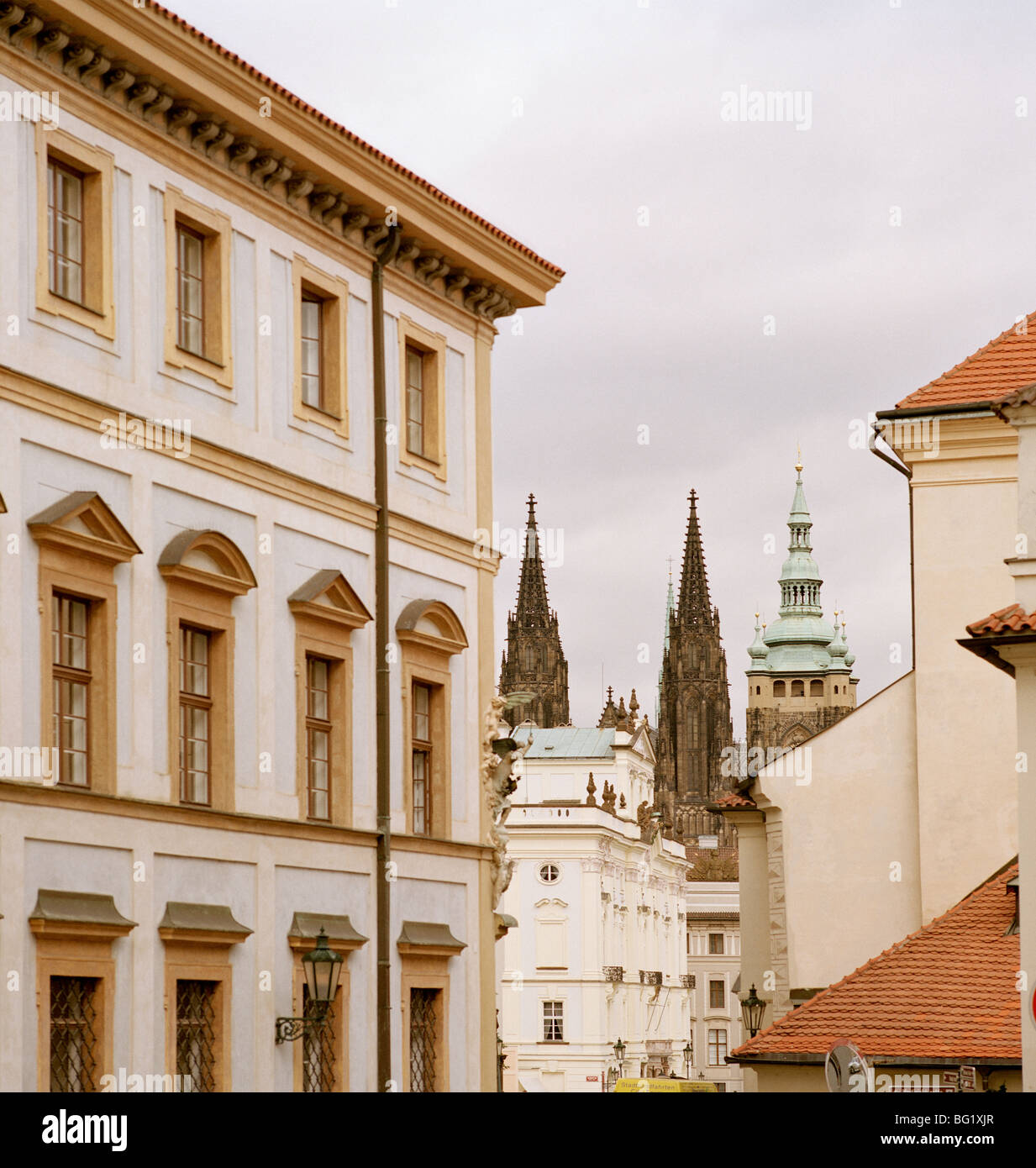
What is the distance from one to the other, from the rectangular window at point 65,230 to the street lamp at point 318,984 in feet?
19.2

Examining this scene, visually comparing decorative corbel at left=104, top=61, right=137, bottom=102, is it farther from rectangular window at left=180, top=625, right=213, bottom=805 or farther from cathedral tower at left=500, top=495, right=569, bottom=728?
cathedral tower at left=500, top=495, right=569, bottom=728

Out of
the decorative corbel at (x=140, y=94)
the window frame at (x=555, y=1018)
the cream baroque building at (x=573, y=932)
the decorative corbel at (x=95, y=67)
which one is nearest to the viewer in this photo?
the decorative corbel at (x=95, y=67)

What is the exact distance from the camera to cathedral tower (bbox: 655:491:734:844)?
174 meters

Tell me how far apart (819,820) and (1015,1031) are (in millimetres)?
7918

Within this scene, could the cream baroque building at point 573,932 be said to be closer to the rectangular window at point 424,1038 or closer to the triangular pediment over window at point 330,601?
the rectangular window at point 424,1038

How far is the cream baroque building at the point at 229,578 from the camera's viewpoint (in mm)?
16766

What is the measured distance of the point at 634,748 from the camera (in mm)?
95500

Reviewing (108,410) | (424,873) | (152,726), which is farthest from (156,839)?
(424,873)

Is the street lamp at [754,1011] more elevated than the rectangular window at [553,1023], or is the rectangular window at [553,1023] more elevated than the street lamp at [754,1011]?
the street lamp at [754,1011]

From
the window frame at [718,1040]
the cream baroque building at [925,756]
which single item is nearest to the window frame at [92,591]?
the cream baroque building at [925,756]

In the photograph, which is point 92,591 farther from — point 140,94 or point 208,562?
point 140,94

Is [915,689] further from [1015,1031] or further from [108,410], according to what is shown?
[108,410]

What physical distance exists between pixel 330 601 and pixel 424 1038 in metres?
4.67
